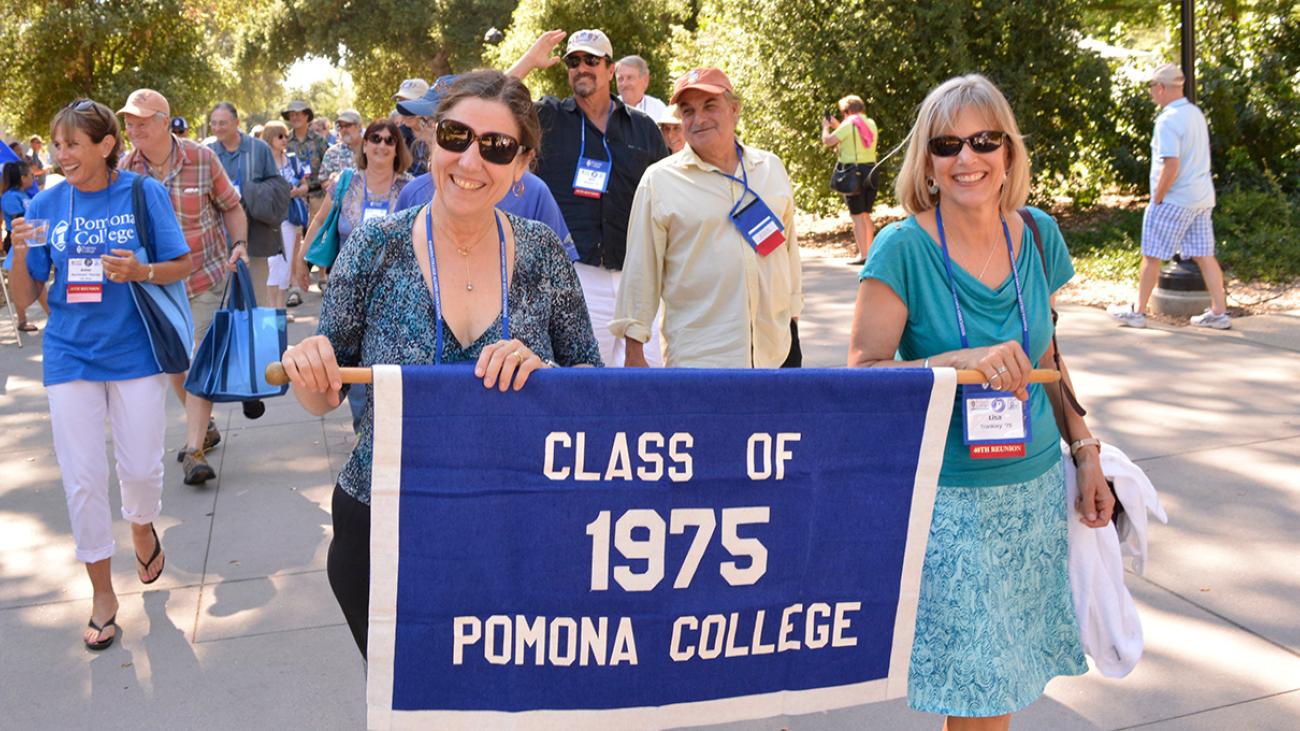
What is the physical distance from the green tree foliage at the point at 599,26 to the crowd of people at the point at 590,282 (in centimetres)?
1618

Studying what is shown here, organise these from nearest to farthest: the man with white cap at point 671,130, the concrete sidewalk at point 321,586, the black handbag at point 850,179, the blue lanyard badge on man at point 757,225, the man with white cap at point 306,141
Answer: the concrete sidewalk at point 321,586, the blue lanyard badge on man at point 757,225, the man with white cap at point 671,130, the black handbag at point 850,179, the man with white cap at point 306,141

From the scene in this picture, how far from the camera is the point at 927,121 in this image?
3.07 m

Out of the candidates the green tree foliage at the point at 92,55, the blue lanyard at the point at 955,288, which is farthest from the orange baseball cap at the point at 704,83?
the green tree foliage at the point at 92,55

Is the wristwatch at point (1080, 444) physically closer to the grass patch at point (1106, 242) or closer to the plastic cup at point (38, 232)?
the plastic cup at point (38, 232)

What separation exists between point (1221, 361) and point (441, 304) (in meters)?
7.35

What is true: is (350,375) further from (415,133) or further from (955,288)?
(415,133)

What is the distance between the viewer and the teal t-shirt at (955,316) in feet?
9.80

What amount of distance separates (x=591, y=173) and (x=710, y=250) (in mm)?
1579

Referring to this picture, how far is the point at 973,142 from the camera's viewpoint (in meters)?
2.99

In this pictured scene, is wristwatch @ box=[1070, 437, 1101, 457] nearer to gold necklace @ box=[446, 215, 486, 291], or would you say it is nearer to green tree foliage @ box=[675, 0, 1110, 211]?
gold necklace @ box=[446, 215, 486, 291]

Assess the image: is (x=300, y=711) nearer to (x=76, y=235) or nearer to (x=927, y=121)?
(x=76, y=235)

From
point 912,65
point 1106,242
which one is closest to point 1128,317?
point 1106,242

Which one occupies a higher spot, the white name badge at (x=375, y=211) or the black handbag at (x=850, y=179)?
the black handbag at (x=850, y=179)

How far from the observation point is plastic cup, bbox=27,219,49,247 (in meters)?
4.89
